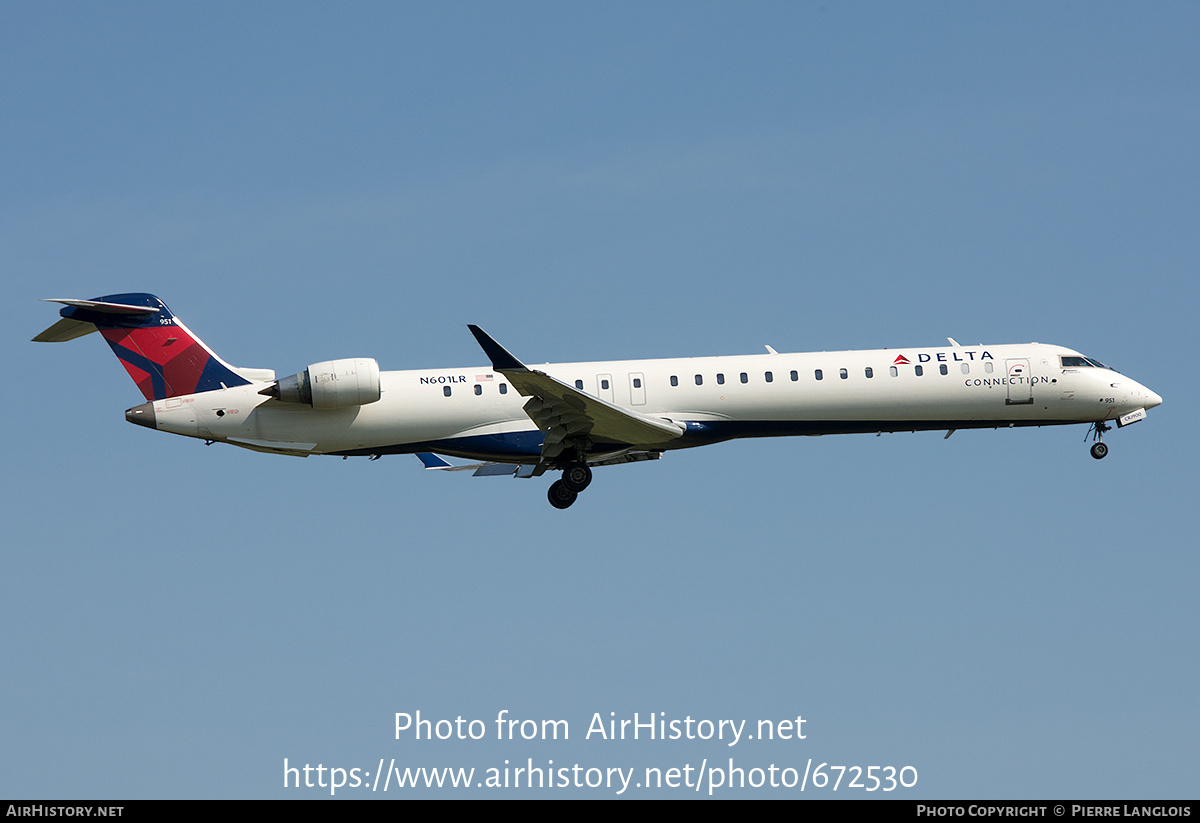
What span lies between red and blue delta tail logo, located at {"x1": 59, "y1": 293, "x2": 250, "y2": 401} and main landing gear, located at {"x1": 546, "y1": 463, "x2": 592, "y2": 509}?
23.3ft

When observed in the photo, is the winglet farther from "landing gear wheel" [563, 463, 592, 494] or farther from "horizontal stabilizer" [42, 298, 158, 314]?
"horizontal stabilizer" [42, 298, 158, 314]

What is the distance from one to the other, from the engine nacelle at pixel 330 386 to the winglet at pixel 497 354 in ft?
12.6

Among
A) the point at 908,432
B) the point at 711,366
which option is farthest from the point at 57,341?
the point at 908,432

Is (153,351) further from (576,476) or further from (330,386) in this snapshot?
(576,476)

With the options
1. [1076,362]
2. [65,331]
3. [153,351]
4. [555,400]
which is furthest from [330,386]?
[1076,362]

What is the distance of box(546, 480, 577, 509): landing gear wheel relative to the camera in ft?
98.5

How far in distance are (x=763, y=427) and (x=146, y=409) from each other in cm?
1325

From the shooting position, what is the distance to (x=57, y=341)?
29.7m

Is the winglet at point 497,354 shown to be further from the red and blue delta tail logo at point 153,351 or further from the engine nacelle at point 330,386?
the red and blue delta tail logo at point 153,351

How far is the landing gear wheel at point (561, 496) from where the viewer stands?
3003 centimetres

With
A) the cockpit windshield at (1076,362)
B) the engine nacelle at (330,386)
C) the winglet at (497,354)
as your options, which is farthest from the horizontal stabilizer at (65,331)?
the cockpit windshield at (1076,362)

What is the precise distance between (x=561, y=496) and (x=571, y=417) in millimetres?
2341

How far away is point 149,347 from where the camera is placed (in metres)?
29.5
